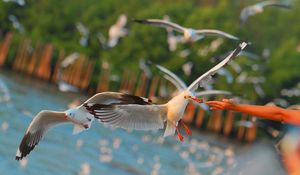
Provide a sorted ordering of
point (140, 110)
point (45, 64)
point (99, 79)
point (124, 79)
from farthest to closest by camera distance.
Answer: point (99, 79) < point (45, 64) < point (124, 79) < point (140, 110)

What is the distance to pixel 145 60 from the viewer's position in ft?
137

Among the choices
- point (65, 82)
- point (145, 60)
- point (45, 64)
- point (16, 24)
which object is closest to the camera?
point (65, 82)

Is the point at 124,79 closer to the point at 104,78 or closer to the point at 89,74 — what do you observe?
the point at 104,78

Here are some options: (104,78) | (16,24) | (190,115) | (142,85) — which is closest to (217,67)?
(190,115)

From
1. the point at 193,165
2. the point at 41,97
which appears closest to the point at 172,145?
the point at 193,165

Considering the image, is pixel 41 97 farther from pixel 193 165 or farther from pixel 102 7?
pixel 102 7

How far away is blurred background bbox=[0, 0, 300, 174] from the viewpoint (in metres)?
30.5

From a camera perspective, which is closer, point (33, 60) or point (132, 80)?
point (132, 80)

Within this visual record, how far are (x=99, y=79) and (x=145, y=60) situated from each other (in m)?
7.81

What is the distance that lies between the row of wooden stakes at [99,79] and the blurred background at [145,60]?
2.3 inches

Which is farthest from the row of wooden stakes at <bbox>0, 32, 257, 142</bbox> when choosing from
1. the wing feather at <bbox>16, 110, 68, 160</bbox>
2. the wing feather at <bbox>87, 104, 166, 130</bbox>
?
the wing feather at <bbox>87, 104, 166, 130</bbox>

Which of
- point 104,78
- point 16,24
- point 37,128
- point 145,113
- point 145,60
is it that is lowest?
point 37,128

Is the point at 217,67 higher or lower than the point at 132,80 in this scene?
higher

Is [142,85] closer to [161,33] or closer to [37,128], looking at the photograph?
[161,33]
